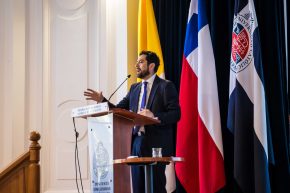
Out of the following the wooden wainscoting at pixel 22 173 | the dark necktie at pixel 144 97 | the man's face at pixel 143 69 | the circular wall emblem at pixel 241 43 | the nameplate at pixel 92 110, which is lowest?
the wooden wainscoting at pixel 22 173

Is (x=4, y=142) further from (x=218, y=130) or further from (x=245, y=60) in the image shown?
(x=245, y=60)

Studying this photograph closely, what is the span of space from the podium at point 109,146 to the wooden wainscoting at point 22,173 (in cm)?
87

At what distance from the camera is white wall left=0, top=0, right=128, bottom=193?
200 inches

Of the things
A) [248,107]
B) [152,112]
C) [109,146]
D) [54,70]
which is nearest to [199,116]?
[248,107]

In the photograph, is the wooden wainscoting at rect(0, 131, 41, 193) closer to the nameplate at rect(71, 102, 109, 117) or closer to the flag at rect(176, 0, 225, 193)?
the nameplate at rect(71, 102, 109, 117)

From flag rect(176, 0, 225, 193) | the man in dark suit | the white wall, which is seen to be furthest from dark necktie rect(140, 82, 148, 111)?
the white wall

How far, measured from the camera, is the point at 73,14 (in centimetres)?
538

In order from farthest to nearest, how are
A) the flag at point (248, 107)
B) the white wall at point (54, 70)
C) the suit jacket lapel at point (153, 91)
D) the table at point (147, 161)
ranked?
the white wall at point (54, 70) → the flag at point (248, 107) → the suit jacket lapel at point (153, 91) → the table at point (147, 161)

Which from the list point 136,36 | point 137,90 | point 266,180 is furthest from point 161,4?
point 266,180

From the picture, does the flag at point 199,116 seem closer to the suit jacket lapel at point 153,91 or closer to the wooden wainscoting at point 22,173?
the suit jacket lapel at point 153,91

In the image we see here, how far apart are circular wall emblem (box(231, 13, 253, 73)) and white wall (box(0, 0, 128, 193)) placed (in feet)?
4.21

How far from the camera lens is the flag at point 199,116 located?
423 cm

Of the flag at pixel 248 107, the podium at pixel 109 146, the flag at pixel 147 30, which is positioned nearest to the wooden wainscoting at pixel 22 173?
the podium at pixel 109 146

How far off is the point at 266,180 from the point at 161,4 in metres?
2.14
